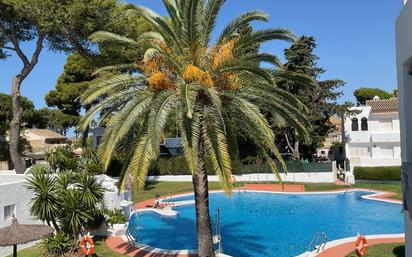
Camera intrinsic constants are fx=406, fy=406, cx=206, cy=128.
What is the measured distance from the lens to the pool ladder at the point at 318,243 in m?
18.2

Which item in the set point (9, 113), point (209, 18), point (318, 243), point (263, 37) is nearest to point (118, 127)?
point (209, 18)

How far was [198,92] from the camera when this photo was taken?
1333 centimetres

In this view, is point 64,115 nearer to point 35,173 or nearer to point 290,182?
point 290,182

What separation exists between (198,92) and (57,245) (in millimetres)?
9496

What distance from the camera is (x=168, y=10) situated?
1373 cm

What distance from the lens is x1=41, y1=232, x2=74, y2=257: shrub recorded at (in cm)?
1727

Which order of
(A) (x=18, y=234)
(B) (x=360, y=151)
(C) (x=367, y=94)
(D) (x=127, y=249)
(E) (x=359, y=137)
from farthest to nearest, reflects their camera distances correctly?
(C) (x=367, y=94) → (B) (x=360, y=151) → (E) (x=359, y=137) → (D) (x=127, y=249) → (A) (x=18, y=234)

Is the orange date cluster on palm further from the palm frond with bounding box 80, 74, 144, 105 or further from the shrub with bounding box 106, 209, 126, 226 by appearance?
the shrub with bounding box 106, 209, 126, 226

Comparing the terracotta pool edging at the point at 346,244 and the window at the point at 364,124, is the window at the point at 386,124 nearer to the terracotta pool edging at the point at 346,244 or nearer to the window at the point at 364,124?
the window at the point at 364,124

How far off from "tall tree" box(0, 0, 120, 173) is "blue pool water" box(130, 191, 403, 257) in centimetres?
1230

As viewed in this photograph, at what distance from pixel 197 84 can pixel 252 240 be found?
41.3ft

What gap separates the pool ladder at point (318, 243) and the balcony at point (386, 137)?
26417mm

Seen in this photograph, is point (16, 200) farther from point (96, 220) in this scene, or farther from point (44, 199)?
point (96, 220)

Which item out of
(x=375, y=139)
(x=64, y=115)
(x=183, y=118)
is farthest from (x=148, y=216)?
(x=375, y=139)
